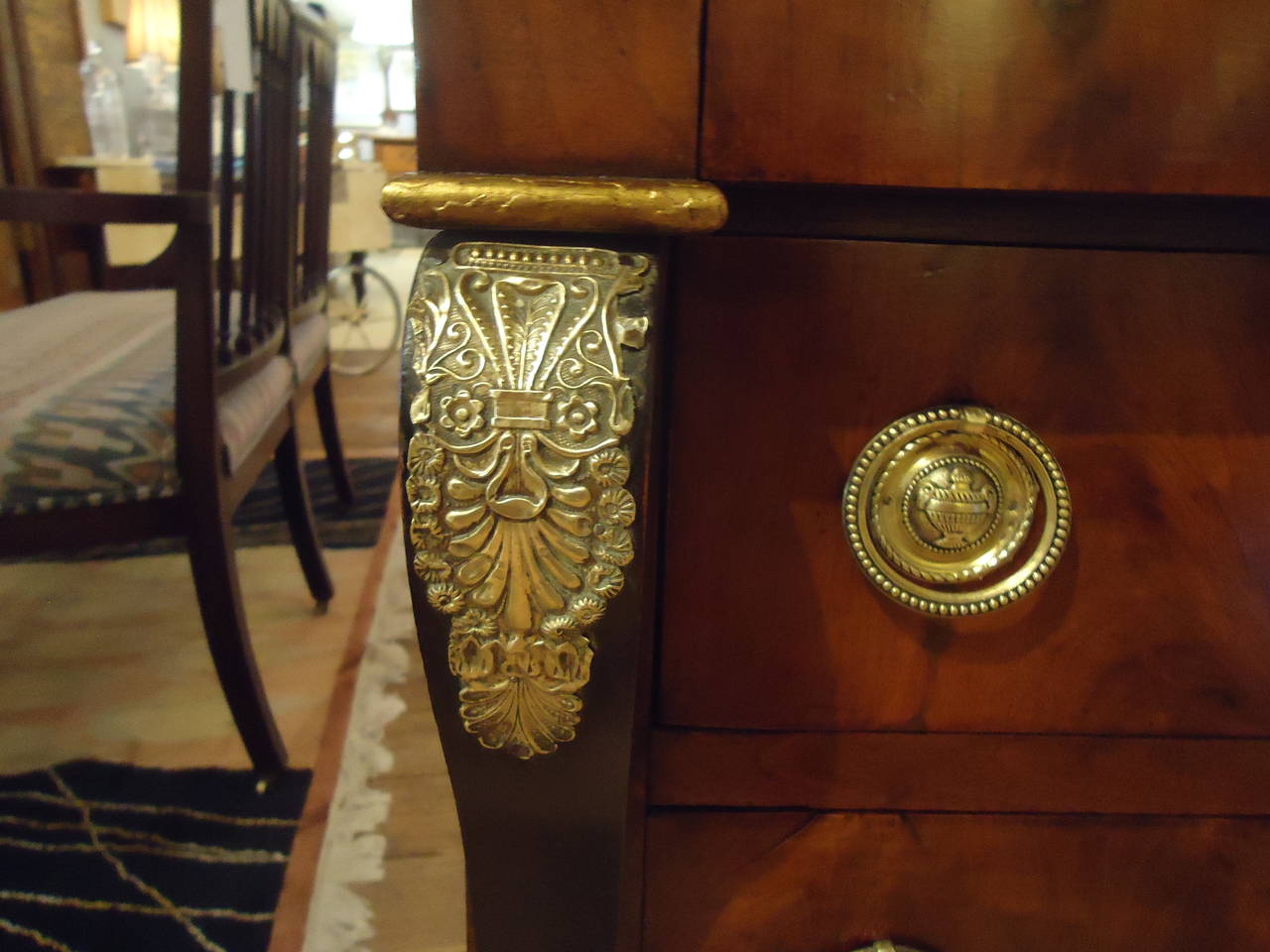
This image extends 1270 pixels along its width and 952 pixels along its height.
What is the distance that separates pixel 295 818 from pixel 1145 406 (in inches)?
36.0

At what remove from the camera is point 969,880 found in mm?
425

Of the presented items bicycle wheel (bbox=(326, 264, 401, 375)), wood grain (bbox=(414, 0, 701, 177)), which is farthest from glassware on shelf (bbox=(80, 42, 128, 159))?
wood grain (bbox=(414, 0, 701, 177))

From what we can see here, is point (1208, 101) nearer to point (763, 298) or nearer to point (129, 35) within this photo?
point (763, 298)

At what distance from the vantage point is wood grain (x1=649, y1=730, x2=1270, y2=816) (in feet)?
1.32

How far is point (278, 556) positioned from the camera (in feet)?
4.99

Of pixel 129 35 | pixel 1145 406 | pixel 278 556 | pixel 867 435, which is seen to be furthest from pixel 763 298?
pixel 129 35

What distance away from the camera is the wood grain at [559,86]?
0.28 meters

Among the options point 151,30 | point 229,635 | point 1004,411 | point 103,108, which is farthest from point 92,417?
point 151,30

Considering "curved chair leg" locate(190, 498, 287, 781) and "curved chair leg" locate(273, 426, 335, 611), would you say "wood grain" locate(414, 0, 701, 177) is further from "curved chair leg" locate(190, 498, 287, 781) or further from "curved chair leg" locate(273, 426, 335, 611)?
"curved chair leg" locate(273, 426, 335, 611)

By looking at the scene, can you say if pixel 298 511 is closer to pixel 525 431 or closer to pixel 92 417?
pixel 92 417

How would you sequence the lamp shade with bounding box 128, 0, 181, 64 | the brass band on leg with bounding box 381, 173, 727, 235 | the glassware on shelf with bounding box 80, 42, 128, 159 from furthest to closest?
the lamp shade with bounding box 128, 0, 181, 64 → the glassware on shelf with bounding box 80, 42, 128, 159 → the brass band on leg with bounding box 381, 173, 727, 235

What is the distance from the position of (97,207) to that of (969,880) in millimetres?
823

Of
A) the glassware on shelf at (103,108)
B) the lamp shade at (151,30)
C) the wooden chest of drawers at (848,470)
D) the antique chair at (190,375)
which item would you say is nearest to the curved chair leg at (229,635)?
the antique chair at (190,375)

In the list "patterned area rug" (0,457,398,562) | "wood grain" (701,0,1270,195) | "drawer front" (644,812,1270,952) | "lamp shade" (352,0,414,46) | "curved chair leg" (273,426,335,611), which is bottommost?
"patterned area rug" (0,457,398,562)
